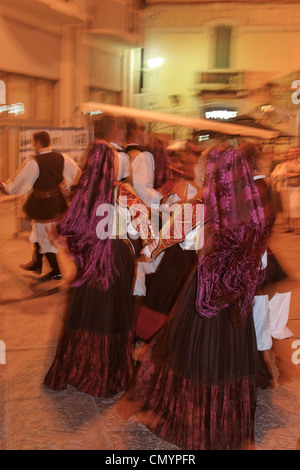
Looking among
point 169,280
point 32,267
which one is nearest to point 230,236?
point 169,280

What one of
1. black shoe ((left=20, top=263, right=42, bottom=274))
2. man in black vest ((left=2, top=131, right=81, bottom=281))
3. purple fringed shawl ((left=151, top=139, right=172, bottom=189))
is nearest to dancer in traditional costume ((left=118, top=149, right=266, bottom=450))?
purple fringed shawl ((left=151, top=139, right=172, bottom=189))

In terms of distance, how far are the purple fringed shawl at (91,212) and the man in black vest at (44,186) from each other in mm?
3128

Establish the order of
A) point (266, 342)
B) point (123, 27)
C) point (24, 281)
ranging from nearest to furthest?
point (266, 342), point (24, 281), point (123, 27)

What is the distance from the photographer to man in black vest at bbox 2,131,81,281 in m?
6.98

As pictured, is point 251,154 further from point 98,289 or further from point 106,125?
point 98,289

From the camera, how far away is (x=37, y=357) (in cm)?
484

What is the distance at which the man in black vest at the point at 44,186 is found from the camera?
22.9 feet

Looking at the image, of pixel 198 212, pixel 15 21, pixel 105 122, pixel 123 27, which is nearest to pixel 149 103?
pixel 123 27

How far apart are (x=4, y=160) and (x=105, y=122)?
994 centimetres

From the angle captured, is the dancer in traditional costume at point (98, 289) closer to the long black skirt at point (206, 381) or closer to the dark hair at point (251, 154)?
the long black skirt at point (206, 381)

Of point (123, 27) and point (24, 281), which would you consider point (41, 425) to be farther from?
point (123, 27)

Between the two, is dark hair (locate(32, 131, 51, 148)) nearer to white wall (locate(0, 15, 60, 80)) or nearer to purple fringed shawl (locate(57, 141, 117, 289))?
purple fringed shawl (locate(57, 141, 117, 289))

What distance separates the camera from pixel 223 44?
69.4ft

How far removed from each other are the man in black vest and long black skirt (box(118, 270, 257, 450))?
3.93m
